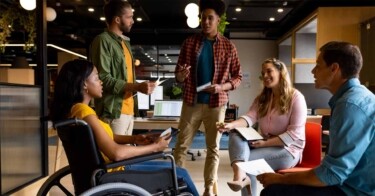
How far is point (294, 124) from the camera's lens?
2.38 meters

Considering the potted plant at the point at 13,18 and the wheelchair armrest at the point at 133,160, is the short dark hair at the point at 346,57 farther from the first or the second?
the potted plant at the point at 13,18

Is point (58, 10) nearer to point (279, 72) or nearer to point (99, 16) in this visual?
point (99, 16)

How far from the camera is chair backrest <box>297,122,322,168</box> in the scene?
Answer: 2.45 meters

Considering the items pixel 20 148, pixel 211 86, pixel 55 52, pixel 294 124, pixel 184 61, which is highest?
pixel 55 52

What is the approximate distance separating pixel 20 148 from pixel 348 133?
1.87 meters

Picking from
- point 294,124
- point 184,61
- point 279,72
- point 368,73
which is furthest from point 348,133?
point 368,73

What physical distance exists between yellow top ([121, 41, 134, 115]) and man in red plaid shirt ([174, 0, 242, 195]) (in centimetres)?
37

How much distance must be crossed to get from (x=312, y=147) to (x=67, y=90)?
5.21 feet

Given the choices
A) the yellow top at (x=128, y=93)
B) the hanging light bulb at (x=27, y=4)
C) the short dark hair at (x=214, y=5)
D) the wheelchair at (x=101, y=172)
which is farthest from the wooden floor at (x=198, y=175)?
the hanging light bulb at (x=27, y=4)

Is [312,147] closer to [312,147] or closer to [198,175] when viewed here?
[312,147]

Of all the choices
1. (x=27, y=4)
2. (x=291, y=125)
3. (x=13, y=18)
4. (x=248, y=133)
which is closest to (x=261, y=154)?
(x=248, y=133)

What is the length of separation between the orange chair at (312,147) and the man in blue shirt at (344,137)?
89 cm

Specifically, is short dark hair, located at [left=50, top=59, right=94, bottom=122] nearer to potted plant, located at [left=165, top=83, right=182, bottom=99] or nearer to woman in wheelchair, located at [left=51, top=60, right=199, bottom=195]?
woman in wheelchair, located at [left=51, top=60, right=199, bottom=195]

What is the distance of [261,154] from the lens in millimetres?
2375
